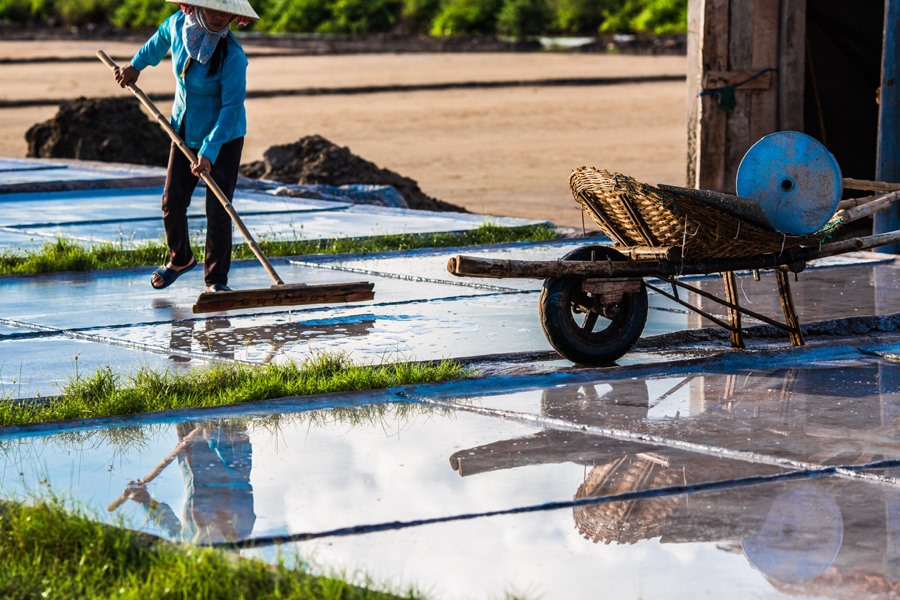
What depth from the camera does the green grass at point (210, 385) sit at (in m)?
6.54

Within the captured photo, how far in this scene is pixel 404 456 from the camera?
5.93 meters

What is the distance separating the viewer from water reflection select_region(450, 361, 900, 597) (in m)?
4.85

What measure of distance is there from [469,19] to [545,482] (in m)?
50.3

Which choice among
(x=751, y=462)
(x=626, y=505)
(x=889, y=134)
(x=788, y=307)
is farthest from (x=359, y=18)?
(x=626, y=505)

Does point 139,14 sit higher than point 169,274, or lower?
higher

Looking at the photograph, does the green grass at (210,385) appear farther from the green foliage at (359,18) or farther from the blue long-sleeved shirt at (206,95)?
the green foliage at (359,18)

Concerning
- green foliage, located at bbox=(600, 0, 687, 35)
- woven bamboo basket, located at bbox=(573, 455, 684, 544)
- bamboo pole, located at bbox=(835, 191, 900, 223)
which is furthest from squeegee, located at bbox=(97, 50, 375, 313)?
green foliage, located at bbox=(600, 0, 687, 35)

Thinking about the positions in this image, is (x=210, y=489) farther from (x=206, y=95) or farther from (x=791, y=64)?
(x=791, y=64)

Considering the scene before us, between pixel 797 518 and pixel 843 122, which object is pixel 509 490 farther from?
pixel 843 122

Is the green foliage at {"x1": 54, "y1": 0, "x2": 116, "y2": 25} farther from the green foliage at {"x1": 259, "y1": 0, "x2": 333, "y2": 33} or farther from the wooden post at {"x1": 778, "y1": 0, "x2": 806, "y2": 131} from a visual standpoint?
the wooden post at {"x1": 778, "y1": 0, "x2": 806, "y2": 131}

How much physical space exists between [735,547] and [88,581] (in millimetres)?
1837

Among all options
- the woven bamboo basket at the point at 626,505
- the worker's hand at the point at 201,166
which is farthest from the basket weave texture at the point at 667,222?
the worker's hand at the point at 201,166

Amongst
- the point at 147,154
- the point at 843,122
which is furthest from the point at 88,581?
the point at 147,154

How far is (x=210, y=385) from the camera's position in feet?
22.6
